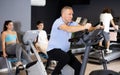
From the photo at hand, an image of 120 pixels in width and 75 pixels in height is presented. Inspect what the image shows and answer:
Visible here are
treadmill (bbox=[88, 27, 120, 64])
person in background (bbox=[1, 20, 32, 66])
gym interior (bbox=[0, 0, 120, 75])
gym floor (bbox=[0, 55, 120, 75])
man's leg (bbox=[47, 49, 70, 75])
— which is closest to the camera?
man's leg (bbox=[47, 49, 70, 75])

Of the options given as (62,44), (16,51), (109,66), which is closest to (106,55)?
(109,66)

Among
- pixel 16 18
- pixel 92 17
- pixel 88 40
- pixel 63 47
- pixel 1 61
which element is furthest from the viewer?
pixel 92 17

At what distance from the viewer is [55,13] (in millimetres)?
8570

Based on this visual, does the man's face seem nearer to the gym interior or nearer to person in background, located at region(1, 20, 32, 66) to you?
the gym interior

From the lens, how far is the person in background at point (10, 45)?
14.2 ft

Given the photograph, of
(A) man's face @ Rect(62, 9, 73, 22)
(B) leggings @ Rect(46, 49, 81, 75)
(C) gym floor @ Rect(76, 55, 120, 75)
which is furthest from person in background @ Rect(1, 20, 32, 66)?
(C) gym floor @ Rect(76, 55, 120, 75)

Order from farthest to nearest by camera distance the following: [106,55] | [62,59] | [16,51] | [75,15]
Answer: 1. [75,15]
2. [106,55]
3. [16,51]
4. [62,59]

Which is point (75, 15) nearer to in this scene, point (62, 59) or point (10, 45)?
point (10, 45)

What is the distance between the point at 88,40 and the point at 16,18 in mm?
2958

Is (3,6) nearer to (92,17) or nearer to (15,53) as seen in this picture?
(15,53)

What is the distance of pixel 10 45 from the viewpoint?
457cm

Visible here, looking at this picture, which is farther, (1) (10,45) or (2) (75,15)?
(2) (75,15)

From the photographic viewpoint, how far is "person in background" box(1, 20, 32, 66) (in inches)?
170

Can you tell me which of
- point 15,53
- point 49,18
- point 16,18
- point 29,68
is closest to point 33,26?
point 49,18
